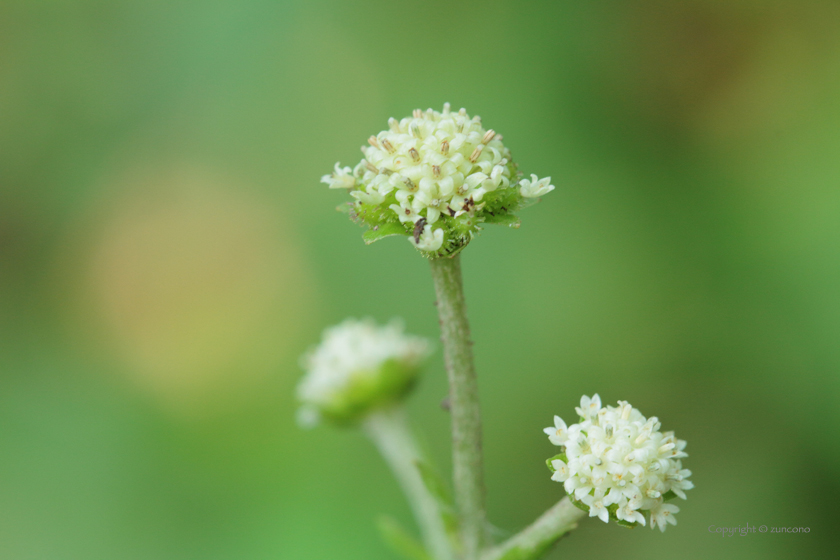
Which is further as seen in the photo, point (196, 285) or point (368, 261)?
point (196, 285)

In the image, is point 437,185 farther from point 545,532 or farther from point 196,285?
point 196,285

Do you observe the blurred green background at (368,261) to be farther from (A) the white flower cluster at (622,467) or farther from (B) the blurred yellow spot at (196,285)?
(A) the white flower cluster at (622,467)

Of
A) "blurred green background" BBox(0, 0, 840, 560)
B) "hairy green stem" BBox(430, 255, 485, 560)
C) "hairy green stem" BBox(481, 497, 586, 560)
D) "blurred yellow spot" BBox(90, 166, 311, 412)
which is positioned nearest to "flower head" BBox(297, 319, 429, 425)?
"hairy green stem" BBox(430, 255, 485, 560)

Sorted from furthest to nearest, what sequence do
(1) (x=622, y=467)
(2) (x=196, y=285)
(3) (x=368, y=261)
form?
1. (2) (x=196, y=285)
2. (3) (x=368, y=261)
3. (1) (x=622, y=467)

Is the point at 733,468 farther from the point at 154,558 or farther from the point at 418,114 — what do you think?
the point at 154,558

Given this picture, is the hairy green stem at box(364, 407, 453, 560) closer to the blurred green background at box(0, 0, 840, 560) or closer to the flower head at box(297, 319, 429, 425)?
the flower head at box(297, 319, 429, 425)

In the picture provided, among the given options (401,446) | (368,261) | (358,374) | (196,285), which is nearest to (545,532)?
(401,446)

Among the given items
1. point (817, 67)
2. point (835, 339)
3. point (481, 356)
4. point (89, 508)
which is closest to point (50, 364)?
point (89, 508)
